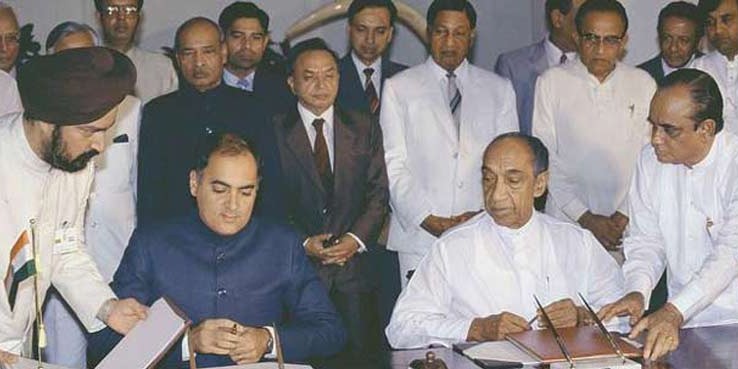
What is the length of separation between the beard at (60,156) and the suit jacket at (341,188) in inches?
64.4

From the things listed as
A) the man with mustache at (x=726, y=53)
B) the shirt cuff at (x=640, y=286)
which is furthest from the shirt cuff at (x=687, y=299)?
the man with mustache at (x=726, y=53)

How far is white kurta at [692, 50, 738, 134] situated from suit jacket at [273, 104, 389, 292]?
1.59 m

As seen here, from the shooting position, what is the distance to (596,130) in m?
6.29

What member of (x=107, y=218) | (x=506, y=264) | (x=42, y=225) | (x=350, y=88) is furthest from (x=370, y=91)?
(x=42, y=225)

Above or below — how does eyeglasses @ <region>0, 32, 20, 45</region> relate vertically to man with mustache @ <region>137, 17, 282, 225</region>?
above

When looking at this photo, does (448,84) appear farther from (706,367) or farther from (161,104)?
(706,367)

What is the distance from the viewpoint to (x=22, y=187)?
4.30m

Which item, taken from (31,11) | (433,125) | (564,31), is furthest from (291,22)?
(433,125)

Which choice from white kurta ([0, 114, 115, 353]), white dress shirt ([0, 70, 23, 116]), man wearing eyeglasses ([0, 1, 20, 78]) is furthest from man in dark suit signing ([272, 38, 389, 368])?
white kurta ([0, 114, 115, 353])

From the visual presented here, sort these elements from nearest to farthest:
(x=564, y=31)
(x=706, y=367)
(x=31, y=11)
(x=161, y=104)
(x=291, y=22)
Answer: (x=706, y=367) → (x=161, y=104) → (x=564, y=31) → (x=31, y=11) → (x=291, y=22)

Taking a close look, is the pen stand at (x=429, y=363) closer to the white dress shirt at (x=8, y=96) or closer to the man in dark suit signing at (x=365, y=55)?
the man in dark suit signing at (x=365, y=55)

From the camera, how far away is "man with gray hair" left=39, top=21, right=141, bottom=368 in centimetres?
596

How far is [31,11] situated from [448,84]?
11.1 feet

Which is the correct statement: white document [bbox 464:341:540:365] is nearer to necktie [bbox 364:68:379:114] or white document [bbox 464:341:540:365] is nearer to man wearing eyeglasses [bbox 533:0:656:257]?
man wearing eyeglasses [bbox 533:0:656:257]
